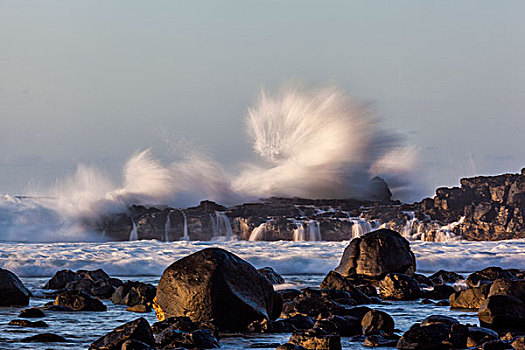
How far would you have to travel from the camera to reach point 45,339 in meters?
9.84

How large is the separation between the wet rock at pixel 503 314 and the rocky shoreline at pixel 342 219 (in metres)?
46.6

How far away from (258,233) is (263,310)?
48.7 metres

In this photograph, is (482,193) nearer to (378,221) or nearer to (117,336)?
(378,221)

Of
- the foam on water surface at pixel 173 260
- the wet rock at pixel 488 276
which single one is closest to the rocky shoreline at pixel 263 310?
the wet rock at pixel 488 276

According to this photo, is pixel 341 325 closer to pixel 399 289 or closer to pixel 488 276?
pixel 399 289

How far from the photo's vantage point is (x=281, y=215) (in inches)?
2586

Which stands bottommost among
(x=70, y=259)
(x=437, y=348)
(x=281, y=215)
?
(x=437, y=348)

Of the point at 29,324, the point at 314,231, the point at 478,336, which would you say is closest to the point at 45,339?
the point at 29,324

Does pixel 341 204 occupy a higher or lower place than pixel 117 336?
higher

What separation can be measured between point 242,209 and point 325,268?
3683 centimetres

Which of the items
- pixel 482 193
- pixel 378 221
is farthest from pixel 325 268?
pixel 482 193

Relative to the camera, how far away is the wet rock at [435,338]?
928cm

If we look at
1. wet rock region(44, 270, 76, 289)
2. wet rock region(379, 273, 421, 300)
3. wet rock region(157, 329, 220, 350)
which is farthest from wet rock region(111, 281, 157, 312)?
wet rock region(379, 273, 421, 300)

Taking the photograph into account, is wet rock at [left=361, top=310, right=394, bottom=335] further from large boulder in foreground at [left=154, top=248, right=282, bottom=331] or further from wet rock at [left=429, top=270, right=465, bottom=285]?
wet rock at [left=429, top=270, right=465, bottom=285]
